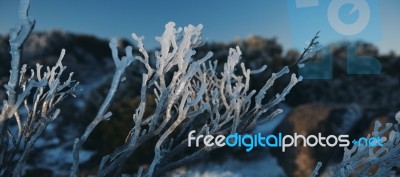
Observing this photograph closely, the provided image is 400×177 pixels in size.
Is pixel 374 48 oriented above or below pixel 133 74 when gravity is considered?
below

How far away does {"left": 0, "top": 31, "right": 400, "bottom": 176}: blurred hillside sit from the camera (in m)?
5.45

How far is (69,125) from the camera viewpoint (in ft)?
27.8

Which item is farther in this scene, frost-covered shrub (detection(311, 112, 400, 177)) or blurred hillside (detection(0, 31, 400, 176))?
blurred hillside (detection(0, 31, 400, 176))

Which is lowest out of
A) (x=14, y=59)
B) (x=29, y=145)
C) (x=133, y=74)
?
(x=133, y=74)

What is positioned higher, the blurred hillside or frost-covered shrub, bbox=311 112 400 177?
frost-covered shrub, bbox=311 112 400 177

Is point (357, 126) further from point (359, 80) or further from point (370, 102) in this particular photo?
point (359, 80)

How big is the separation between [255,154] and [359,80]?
18.5 ft

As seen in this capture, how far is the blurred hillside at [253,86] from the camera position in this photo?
5454 mm

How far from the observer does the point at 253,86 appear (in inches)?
324

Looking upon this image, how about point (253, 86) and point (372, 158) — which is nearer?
point (372, 158)

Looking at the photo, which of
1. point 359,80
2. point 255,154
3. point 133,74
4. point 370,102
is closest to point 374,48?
point 359,80

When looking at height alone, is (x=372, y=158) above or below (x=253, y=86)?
above

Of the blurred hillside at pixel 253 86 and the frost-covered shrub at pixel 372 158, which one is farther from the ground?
the frost-covered shrub at pixel 372 158

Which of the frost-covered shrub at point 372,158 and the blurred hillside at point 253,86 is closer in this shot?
the frost-covered shrub at point 372,158
